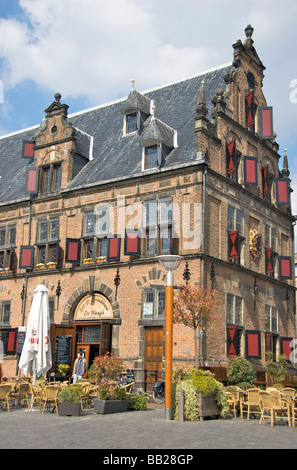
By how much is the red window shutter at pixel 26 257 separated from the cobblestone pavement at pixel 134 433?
1193 cm

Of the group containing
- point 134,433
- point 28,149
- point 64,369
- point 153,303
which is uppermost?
point 28,149

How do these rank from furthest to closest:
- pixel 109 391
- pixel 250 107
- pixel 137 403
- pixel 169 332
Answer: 1. pixel 250 107
2. pixel 137 403
3. pixel 109 391
4. pixel 169 332

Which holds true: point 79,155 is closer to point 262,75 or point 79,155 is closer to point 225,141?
point 225,141

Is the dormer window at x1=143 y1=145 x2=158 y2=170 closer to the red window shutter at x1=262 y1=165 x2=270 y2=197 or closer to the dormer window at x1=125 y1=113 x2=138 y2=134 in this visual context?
the dormer window at x1=125 y1=113 x2=138 y2=134

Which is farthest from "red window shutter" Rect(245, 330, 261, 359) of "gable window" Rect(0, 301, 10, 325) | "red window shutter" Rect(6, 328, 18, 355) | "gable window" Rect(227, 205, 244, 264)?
"gable window" Rect(0, 301, 10, 325)

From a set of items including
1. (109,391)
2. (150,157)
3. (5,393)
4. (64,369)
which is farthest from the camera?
(150,157)

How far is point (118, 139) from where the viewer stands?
89.7 feet

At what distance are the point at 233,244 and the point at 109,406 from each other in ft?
33.2

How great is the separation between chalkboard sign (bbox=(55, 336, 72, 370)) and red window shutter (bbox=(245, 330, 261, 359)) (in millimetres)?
7520

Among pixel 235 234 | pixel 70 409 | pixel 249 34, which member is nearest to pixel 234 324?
pixel 235 234

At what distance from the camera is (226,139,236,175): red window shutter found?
75.5ft

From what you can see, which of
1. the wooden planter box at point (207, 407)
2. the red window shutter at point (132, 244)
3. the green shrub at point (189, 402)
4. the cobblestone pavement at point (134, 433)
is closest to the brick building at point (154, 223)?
the red window shutter at point (132, 244)

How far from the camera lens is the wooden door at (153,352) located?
20719 millimetres

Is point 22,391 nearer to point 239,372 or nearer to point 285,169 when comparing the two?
point 239,372
